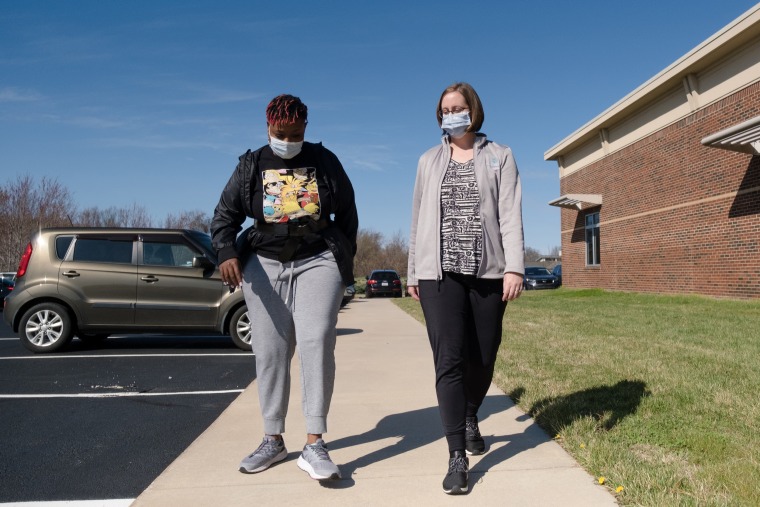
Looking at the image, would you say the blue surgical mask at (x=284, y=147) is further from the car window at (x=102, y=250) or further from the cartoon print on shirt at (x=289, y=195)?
the car window at (x=102, y=250)

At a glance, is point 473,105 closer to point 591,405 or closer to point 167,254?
point 591,405

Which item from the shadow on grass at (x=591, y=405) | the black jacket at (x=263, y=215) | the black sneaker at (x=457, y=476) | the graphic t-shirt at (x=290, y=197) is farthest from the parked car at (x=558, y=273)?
the black sneaker at (x=457, y=476)

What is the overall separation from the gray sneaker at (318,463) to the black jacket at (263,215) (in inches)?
33.9

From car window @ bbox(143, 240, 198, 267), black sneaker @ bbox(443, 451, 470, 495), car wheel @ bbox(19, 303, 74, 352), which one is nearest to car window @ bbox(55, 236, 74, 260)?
car wheel @ bbox(19, 303, 74, 352)

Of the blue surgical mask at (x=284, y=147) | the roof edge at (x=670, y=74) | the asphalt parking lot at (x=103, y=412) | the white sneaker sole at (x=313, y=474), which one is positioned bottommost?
the asphalt parking lot at (x=103, y=412)

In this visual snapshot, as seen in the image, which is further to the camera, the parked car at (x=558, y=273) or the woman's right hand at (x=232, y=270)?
the parked car at (x=558, y=273)

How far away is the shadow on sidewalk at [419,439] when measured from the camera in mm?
3457

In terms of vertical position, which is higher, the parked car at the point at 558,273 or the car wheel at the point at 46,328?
the parked car at the point at 558,273

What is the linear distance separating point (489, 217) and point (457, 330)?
590mm

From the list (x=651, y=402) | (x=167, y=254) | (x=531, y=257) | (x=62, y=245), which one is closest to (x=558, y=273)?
(x=167, y=254)

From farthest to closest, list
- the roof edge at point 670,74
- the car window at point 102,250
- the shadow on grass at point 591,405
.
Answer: the roof edge at point 670,74, the car window at point 102,250, the shadow on grass at point 591,405

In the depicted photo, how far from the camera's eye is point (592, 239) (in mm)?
25141

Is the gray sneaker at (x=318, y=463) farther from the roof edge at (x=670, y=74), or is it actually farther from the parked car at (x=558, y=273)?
the parked car at (x=558, y=273)

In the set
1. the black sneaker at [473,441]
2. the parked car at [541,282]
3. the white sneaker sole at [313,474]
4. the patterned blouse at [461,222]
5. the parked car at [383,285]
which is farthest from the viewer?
the parked car at [541,282]
